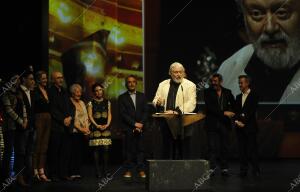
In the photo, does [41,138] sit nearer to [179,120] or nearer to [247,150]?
[179,120]

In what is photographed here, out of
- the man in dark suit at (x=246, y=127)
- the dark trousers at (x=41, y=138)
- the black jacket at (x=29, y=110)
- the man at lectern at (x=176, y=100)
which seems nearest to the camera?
the man at lectern at (x=176, y=100)

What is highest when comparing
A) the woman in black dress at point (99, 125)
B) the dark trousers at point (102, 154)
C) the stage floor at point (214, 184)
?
the woman in black dress at point (99, 125)

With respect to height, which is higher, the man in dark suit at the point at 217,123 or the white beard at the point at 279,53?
the white beard at the point at 279,53

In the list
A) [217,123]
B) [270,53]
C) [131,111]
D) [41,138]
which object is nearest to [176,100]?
[131,111]

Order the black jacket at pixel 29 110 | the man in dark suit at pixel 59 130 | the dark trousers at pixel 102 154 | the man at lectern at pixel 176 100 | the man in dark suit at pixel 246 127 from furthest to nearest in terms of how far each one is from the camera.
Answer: the man in dark suit at pixel 246 127 < the dark trousers at pixel 102 154 < the man in dark suit at pixel 59 130 < the black jacket at pixel 29 110 < the man at lectern at pixel 176 100

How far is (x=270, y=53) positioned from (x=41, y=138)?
16.6ft

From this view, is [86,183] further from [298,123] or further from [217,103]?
[298,123]

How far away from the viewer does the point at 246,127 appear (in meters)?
8.96

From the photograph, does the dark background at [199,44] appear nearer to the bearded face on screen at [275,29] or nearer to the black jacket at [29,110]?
the bearded face on screen at [275,29]

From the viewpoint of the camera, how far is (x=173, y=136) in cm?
716

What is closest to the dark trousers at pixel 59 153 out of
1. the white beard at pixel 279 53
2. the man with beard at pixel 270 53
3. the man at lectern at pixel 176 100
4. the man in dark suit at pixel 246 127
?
the man at lectern at pixel 176 100

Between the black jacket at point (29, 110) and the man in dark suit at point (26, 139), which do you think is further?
the black jacket at point (29, 110)

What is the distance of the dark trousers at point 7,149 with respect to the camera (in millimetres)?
7625

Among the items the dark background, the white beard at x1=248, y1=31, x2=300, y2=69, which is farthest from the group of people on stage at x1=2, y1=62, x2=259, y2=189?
the white beard at x1=248, y1=31, x2=300, y2=69
